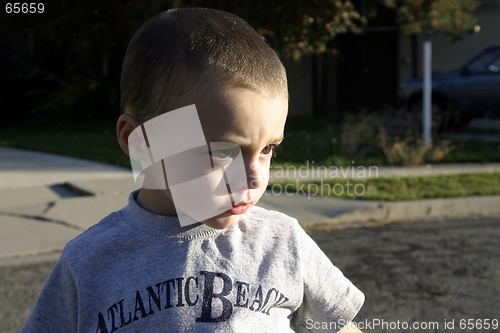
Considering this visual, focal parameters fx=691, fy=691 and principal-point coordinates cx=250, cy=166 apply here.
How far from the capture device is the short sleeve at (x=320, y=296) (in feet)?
5.43

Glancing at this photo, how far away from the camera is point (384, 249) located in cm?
559

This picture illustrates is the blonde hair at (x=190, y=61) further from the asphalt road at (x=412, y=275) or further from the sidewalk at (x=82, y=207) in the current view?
the sidewalk at (x=82, y=207)

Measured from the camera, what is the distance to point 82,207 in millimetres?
6672

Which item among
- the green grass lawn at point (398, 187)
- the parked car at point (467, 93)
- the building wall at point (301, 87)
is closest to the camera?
the green grass lawn at point (398, 187)

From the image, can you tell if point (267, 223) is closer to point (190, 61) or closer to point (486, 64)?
point (190, 61)

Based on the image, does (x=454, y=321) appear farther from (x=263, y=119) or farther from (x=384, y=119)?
(x=384, y=119)

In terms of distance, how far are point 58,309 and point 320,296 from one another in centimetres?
61

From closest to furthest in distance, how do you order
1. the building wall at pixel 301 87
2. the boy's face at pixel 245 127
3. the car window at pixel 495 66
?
1. the boy's face at pixel 245 127
2. the car window at pixel 495 66
3. the building wall at pixel 301 87

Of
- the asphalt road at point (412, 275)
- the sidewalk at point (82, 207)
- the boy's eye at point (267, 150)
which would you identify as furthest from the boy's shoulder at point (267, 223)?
the sidewalk at point (82, 207)

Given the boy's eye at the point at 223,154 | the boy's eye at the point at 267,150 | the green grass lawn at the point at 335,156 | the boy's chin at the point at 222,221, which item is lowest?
the green grass lawn at the point at 335,156

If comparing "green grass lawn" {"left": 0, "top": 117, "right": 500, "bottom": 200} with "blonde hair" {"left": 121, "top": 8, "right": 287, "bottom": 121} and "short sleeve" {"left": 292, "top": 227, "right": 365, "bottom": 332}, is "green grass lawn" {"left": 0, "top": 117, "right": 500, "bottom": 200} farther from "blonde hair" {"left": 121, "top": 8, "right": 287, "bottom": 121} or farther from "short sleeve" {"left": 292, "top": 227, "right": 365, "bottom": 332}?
"blonde hair" {"left": 121, "top": 8, "right": 287, "bottom": 121}

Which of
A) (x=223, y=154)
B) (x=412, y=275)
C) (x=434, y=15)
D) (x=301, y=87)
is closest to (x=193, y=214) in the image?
(x=223, y=154)

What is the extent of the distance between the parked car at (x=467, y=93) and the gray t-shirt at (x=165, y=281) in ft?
40.4

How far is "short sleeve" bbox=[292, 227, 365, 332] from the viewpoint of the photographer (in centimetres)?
165
